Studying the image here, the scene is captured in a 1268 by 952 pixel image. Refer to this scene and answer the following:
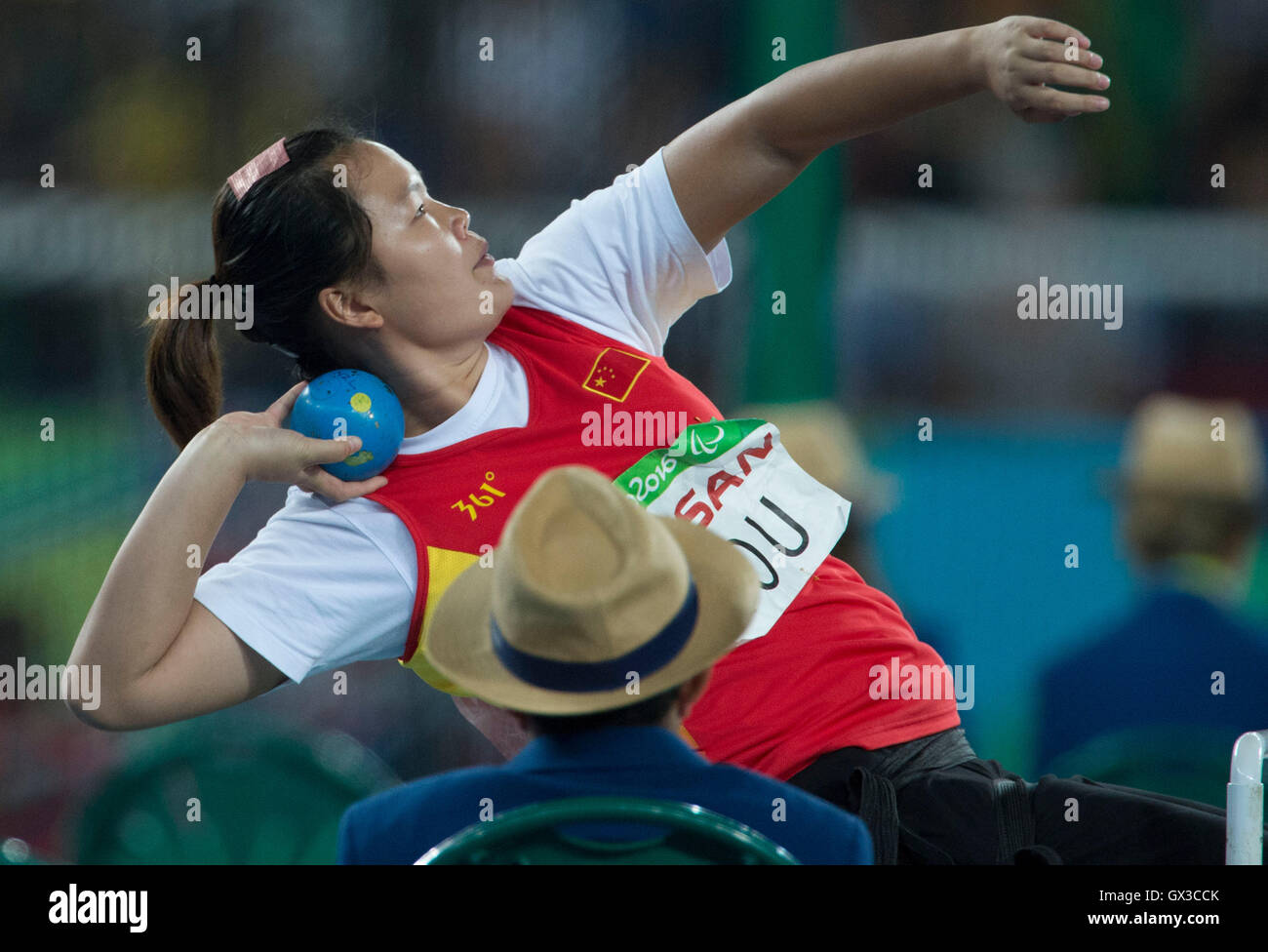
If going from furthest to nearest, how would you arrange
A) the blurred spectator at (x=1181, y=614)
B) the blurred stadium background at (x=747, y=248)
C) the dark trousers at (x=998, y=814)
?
the blurred stadium background at (x=747, y=248) → the blurred spectator at (x=1181, y=614) → the dark trousers at (x=998, y=814)

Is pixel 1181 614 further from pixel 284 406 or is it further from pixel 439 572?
pixel 284 406

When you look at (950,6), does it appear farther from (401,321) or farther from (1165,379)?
(401,321)

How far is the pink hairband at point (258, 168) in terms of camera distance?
4.84 feet

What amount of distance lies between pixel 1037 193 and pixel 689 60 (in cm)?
79

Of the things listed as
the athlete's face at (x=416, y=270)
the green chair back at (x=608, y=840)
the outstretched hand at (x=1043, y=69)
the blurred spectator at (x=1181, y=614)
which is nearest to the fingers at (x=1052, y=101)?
the outstretched hand at (x=1043, y=69)

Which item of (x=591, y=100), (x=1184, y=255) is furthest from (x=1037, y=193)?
(x=591, y=100)

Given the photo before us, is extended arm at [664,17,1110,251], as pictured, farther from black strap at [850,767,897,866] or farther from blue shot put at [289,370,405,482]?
black strap at [850,767,897,866]

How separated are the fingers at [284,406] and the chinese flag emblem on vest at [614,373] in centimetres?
31

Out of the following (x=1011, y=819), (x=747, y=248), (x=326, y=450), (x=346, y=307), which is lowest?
(x=1011, y=819)

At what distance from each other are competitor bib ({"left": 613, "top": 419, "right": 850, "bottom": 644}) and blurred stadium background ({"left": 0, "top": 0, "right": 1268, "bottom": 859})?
1255mm

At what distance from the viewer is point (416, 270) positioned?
1.48 m

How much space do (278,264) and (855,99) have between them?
643 millimetres

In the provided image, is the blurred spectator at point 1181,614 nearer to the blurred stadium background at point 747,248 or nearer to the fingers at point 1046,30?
the blurred stadium background at point 747,248

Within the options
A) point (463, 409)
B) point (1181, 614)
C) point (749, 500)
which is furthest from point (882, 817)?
point (1181, 614)
